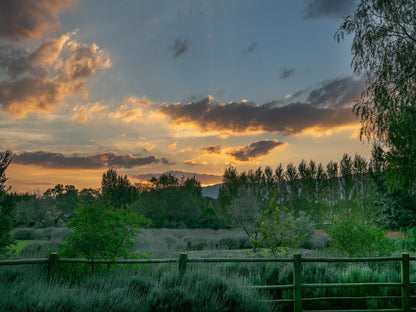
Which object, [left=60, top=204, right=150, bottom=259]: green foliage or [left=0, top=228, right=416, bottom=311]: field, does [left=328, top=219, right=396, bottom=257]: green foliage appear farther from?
[left=60, top=204, right=150, bottom=259]: green foliage

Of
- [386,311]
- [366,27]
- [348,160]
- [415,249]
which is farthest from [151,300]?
[348,160]

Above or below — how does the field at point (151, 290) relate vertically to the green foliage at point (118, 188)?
below

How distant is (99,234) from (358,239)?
10.4 meters

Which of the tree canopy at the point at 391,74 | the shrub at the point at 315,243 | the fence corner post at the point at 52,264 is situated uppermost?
the tree canopy at the point at 391,74

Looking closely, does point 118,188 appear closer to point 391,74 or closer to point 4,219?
point 4,219

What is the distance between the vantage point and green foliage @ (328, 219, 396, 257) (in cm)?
1476

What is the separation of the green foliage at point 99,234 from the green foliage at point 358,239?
29.0 feet

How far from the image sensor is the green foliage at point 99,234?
943cm

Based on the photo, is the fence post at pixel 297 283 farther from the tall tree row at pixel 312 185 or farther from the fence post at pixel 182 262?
the tall tree row at pixel 312 185

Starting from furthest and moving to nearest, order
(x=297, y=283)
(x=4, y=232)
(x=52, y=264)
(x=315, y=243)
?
(x=315, y=243)
(x=4, y=232)
(x=297, y=283)
(x=52, y=264)

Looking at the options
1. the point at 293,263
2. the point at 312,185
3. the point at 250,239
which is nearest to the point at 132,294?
the point at 293,263

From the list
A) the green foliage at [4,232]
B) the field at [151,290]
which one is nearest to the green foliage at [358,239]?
the field at [151,290]

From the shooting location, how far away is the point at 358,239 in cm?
1482

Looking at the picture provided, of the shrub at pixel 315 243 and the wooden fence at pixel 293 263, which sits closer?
the wooden fence at pixel 293 263
